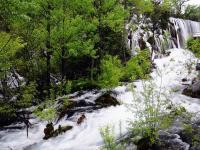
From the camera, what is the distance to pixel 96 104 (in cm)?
1962

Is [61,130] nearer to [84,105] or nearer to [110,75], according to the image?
[84,105]

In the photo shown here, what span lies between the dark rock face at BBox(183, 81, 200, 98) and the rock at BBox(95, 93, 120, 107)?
3.75 metres

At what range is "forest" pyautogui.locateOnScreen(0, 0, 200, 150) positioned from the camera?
14492 mm

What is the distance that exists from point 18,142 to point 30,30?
28.5ft

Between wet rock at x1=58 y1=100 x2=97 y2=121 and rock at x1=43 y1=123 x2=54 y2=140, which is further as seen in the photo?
wet rock at x1=58 y1=100 x2=97 y2=121

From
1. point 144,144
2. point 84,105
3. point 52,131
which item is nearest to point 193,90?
point 84,105

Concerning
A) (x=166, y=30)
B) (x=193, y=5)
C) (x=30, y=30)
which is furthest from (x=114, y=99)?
(x=193, y=5)

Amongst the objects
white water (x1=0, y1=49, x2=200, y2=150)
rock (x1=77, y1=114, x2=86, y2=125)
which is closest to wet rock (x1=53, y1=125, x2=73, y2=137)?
white water (x1=0, y1=49, x2=200, y2=150)

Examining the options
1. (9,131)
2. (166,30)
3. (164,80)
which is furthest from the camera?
(166,30)

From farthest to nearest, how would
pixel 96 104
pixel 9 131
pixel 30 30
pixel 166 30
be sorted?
pixel 166 30, pixel 30 30, pixel 96 104, pixel 9 131

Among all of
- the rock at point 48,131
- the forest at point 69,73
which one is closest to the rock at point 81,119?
the forest at point 69,73

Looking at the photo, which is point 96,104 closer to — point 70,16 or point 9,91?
point 9,91

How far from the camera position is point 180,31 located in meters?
43.5

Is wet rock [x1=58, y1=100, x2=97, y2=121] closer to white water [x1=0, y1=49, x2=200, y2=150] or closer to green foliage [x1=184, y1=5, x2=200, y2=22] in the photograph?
white water [x1=0, y1=49, x2=200, y2=150]
